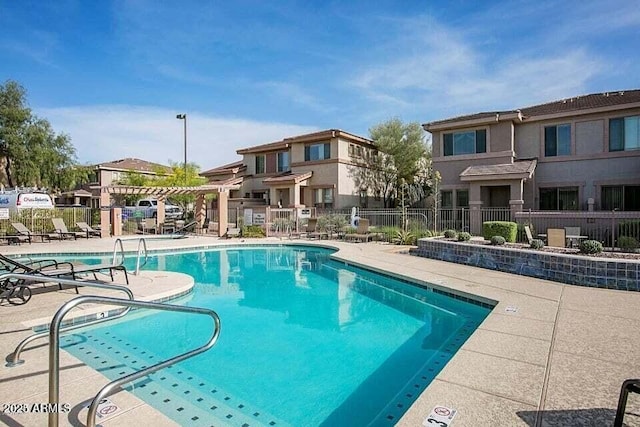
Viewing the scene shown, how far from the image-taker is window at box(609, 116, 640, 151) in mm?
18406

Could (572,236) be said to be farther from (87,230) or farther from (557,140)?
(87,230)

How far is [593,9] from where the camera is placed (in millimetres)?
12406

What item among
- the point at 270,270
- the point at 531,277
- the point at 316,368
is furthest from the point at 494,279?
the point at 270,270

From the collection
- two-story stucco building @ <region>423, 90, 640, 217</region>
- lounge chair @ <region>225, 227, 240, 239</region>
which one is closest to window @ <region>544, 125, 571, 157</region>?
two-story stucco building @ <region>423, 90, 640, 217</region>

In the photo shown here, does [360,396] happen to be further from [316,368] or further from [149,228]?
[149,228]

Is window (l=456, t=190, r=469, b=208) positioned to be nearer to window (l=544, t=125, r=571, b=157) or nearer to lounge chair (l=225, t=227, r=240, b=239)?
window (l=544, t=125, r=571, b=157)

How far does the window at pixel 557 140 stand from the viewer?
20.2 m

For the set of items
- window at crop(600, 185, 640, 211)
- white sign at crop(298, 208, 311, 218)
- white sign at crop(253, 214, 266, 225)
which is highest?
window at crop(600, 185, 640, 211)

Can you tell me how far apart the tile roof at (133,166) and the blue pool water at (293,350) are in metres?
34.1

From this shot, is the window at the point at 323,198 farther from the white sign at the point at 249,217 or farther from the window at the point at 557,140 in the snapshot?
the window at the point at 557,140

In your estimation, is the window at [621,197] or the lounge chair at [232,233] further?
the lounge chair at [232,233]

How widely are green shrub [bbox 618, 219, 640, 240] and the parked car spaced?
94.7 ft

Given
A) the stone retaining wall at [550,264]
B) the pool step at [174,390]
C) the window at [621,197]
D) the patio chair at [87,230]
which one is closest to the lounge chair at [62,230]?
the patio chair at [87,230]

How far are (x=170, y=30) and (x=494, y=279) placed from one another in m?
14.2
